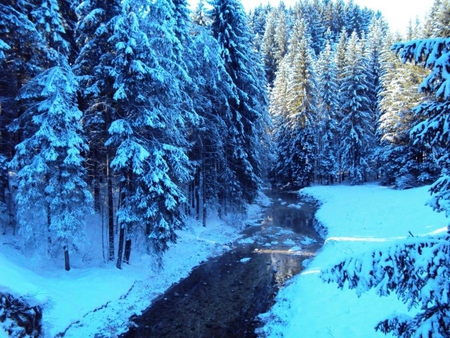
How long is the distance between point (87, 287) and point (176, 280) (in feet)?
13.6

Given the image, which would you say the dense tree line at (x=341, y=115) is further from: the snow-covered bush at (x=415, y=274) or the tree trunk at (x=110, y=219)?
the snow-covered bush at (x=415, y=274)

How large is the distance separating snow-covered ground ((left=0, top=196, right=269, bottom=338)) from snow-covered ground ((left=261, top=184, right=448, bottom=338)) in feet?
16.9

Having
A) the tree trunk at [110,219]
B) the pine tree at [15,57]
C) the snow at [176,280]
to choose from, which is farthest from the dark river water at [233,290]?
the pine tree at [15,57]

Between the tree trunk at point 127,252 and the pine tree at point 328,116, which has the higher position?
the pine tree at point 328,116

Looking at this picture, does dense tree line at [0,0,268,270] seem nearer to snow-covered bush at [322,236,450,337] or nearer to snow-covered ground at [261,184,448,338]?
snow-covered ground at [261,184,448,338]

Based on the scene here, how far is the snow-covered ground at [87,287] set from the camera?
384 inches

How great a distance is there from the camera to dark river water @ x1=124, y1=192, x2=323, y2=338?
1058 cm

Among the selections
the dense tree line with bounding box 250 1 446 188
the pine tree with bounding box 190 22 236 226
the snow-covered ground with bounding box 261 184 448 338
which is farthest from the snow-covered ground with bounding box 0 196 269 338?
the dense tree line with bounding box 250 1 446 188

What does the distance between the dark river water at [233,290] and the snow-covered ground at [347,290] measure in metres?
0.87

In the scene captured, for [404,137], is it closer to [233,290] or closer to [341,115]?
[341,115]

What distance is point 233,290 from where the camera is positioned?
13.5 m

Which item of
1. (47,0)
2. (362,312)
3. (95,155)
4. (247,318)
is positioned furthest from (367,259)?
(47,0)

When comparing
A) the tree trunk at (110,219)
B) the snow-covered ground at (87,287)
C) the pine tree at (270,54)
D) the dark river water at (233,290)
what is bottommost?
the dark river water at (233,290)

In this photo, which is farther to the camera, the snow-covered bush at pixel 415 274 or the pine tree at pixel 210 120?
the pine tree at pixel 210 120
